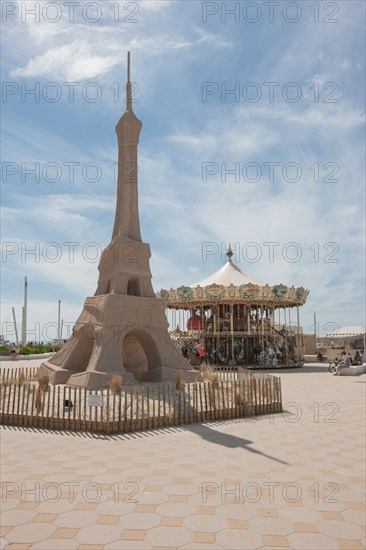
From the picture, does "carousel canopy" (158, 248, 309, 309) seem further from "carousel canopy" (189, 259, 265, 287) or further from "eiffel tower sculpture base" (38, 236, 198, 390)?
"eiffel tower sculpture base" (38, 236, 198, 390)

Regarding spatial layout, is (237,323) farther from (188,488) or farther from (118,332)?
(188,488)

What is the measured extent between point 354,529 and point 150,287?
12.4 meters

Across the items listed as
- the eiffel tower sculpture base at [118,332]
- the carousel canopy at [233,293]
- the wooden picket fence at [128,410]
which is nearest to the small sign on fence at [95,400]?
the wooden picket fence at [128,410]

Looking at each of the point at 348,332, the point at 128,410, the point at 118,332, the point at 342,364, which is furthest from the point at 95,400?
the point at 348,332

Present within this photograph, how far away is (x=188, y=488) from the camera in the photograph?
18.6 feet

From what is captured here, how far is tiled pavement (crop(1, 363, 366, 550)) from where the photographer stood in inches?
172

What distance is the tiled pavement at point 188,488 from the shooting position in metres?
4.38

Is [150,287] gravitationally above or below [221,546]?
above

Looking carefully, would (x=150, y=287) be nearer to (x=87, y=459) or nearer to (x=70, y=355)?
(x=70, y=355)

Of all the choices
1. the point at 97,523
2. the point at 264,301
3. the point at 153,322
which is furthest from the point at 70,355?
the point at 264,301

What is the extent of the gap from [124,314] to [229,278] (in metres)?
15.3

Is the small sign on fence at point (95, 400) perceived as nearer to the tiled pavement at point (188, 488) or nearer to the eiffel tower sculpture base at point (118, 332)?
the tiled pavement at point (188, 488)

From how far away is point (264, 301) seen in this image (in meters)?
28.0

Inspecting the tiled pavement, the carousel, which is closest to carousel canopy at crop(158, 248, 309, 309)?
the carousel
